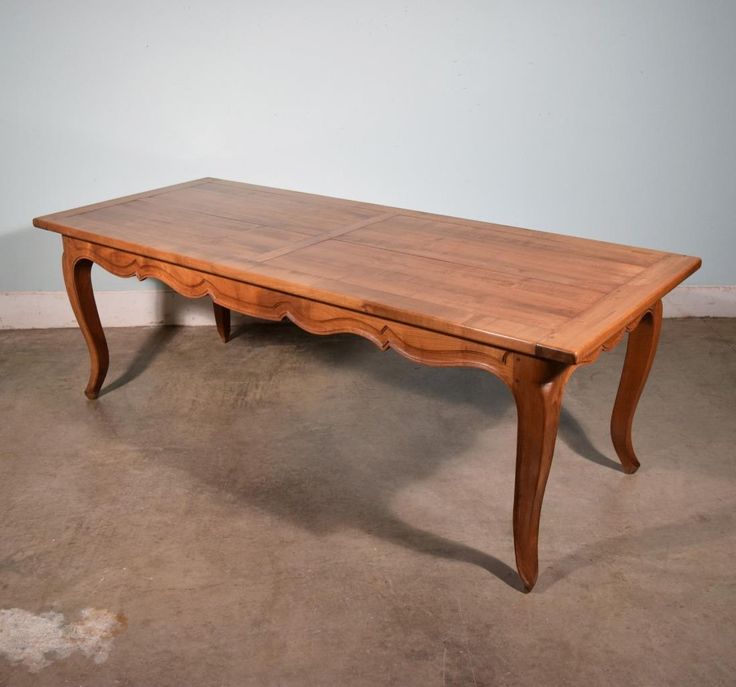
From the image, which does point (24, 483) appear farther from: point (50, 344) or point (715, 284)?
point (715, 284)

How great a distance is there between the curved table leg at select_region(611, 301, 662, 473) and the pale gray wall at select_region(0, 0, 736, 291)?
→ 132 centimetres

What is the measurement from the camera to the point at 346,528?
2318 mm

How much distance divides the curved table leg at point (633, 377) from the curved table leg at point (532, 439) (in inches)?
22.5

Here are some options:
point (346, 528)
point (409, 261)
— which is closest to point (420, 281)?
point (409, 261)

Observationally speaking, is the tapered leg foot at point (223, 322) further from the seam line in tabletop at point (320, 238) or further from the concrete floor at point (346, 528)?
the seam line in tabletop at point (320, 238)

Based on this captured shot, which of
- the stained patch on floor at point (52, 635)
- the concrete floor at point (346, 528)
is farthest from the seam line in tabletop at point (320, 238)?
the stained patch on floor at point (52, 635)

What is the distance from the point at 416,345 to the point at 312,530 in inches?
26.7

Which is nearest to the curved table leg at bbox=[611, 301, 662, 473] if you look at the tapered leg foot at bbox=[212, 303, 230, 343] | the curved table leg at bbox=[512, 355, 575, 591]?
the curved table leg at bbox=[512, 355, 575, 591]

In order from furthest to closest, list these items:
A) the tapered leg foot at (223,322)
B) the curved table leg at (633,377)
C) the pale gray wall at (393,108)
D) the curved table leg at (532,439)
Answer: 1. the tapered leg foot at (223,322)
2. the pale gray wall at (393,108)
3. the curved table leg at (633,377)
4. the curved table leg at (532,439)

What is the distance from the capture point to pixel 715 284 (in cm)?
374

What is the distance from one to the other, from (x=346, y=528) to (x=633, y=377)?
0.94 m

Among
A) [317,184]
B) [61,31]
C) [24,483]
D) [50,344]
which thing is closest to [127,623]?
[24,483]

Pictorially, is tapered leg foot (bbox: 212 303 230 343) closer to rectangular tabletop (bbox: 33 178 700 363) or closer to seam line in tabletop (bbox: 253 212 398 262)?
rectangular tabletop (bbox: 33 178 700 363)

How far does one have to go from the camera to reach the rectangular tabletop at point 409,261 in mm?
1890
